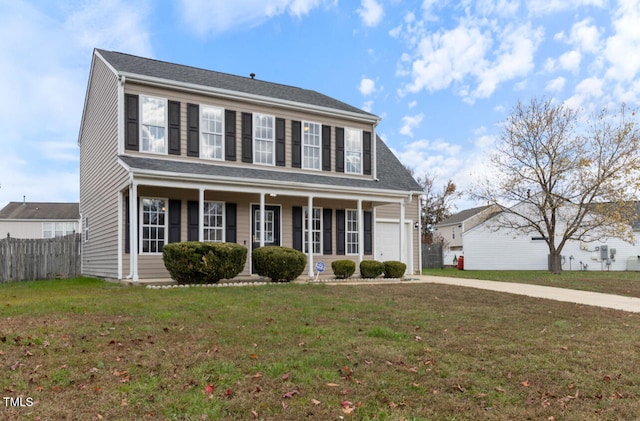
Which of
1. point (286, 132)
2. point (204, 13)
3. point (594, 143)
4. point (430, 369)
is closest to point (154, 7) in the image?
point (204, 13)

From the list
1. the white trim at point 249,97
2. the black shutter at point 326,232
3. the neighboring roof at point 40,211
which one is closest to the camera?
the white trim at point 249,97

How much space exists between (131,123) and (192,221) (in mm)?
3094

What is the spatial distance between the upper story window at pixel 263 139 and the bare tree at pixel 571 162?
11347mm

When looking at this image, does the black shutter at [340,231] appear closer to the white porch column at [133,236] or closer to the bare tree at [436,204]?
the white porch column at [133,236]

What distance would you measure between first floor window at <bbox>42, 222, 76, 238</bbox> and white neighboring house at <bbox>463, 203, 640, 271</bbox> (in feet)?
89.9

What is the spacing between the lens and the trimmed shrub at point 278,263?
1182cm

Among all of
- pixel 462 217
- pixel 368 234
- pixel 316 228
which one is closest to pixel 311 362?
pixel 316 228

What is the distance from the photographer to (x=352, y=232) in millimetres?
15734

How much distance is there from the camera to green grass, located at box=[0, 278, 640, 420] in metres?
3.49

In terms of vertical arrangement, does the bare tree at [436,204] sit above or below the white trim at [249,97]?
below

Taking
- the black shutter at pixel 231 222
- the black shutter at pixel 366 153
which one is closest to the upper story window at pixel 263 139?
the black shutter at pixel 231 222

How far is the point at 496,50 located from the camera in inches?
643

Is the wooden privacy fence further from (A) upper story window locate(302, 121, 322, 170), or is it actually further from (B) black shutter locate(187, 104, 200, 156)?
(A) upper story window locate(302, 121, 322, 170)

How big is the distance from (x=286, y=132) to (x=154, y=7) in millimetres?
5810
